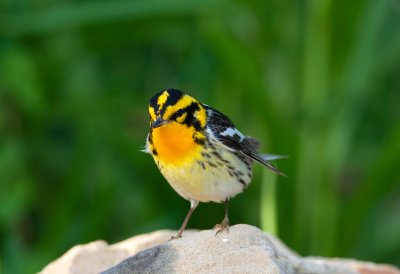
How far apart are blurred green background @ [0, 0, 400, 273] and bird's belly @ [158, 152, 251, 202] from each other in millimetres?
1507

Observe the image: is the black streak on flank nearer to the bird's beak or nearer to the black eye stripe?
the black eye stripe

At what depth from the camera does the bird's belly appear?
5.03m

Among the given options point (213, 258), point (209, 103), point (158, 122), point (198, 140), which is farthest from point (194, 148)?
point (209, 103)

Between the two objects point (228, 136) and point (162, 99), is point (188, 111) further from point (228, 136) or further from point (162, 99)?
point (228, 136)

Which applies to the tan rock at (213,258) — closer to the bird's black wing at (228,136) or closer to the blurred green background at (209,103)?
the bird's black wing at (228,136)

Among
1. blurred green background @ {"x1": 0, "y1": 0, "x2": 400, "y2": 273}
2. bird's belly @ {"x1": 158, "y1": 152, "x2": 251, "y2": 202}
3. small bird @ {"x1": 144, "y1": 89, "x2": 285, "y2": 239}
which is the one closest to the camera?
small bird @ {"x1": 144, "y1": 89, "x2": 285, "y2": 239}

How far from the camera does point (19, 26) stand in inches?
294

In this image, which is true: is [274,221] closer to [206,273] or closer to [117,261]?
[117,261]

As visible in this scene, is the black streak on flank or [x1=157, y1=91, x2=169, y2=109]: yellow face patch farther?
the black streak on flank

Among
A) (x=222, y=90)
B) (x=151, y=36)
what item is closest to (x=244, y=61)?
(x=222, y=90)

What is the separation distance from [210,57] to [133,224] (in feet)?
4.26

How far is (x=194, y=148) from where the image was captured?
16.7 feet

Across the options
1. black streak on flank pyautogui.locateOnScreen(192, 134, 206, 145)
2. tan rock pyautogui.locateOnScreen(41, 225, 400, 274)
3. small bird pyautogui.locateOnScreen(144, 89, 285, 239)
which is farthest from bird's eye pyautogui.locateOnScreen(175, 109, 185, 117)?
tan rock pyautogui.locateOnScreen(41, 225, 400, 274)

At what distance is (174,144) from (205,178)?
21 cm
